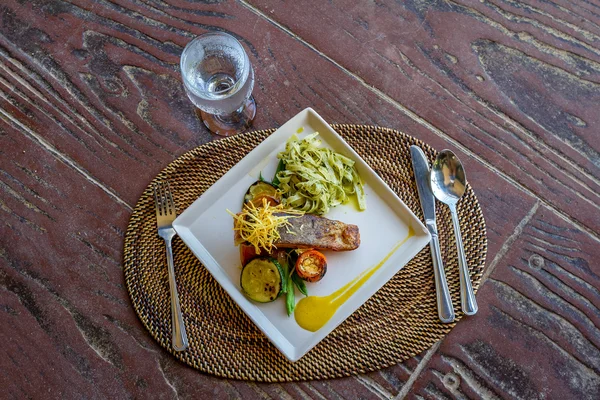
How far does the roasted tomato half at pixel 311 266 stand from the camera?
1820mm

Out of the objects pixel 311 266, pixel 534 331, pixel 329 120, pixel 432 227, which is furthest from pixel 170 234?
pixel 534 331

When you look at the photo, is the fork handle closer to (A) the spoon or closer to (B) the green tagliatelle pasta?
(B) the green tagliatelle pasta

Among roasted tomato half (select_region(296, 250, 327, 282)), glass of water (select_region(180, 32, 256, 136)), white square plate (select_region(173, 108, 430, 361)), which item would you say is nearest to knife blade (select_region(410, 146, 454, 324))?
white square plate (select_region(173, 108, 430, 361))

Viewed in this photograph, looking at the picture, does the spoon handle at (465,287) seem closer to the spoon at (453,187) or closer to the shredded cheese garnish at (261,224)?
the spoon at (453,187)

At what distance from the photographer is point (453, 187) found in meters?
1.99

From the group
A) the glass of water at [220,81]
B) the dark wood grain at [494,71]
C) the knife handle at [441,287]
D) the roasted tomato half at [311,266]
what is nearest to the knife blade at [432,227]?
the knife handle at [441,287]

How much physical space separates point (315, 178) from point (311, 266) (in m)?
0.31

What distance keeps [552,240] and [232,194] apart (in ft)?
4.08

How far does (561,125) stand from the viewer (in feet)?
7.08

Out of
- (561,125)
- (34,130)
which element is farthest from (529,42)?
(34,130)

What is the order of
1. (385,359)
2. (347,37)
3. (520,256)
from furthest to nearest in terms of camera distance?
(347,37), (520,256), (385,359)

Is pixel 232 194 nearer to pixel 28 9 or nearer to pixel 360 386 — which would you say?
pixel 360 386

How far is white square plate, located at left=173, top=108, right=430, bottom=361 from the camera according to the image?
1857mm

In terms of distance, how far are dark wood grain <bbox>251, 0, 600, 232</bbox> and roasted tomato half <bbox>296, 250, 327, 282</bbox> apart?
2.42 ft
